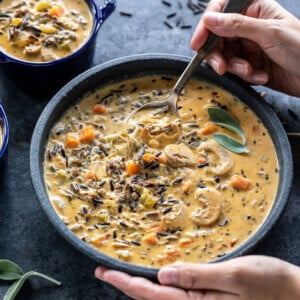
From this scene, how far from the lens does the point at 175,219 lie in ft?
7.76

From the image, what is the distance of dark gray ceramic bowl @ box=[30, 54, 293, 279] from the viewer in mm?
2266

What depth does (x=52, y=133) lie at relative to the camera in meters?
2.60

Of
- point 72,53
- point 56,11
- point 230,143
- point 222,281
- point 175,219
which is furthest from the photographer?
point 56,11

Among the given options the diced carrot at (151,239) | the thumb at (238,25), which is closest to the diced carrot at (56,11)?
the thumb at (238,25)

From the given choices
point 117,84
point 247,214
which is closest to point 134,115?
point 117,84

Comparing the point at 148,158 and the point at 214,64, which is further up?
the point at 214,64

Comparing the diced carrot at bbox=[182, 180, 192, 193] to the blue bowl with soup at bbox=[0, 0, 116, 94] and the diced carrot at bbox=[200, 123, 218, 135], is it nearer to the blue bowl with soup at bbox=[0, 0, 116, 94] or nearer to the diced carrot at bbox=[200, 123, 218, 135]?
the diced carrot at bbox=[200, 123, 218, 135]

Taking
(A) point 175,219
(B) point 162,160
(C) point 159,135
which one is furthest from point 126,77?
(A) point 175,219

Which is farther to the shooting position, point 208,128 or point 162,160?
point 208,128

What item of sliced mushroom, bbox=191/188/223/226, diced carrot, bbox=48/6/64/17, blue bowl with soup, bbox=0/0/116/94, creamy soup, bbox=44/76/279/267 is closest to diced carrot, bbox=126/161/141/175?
creamy soup, bbox=44/76/279/267

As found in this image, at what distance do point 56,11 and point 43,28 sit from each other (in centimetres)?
11

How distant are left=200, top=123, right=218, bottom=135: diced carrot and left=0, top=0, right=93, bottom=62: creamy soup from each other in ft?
2.13

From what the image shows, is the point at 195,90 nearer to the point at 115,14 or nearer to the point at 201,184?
the point at 201,184

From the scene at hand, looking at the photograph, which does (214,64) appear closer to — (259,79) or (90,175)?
(259,79)
